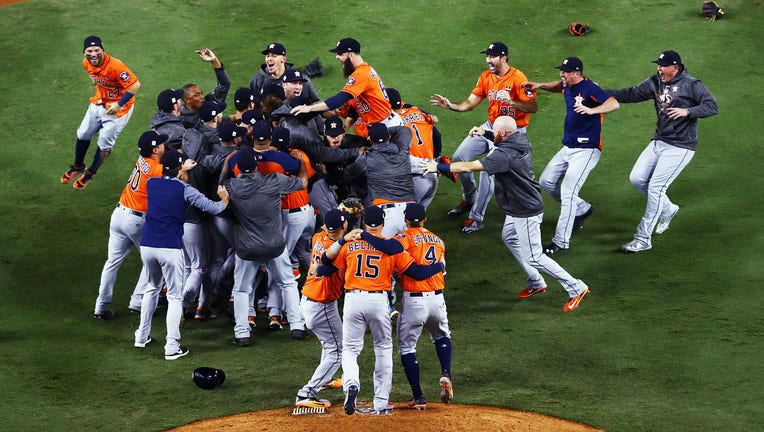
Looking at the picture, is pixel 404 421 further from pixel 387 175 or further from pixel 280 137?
pixel 280 137

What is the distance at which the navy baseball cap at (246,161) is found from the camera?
9852 mm

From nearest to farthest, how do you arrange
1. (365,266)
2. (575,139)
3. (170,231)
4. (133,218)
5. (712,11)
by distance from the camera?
(365,266) → (170,231) → (133,218) → (575,139) → (712,11)

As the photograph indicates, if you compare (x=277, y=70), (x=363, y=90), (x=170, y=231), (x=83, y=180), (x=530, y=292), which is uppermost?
(x=363, y=90)

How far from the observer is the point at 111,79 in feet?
42.2

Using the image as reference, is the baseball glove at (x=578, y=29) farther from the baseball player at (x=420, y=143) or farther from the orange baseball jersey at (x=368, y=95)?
the orange baseball jersey at (x=368, y=95)

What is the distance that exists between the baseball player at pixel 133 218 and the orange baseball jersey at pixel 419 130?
2.68 meters

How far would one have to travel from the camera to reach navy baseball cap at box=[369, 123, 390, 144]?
10602 millimetres

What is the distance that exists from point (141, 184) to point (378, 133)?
2.26 metres

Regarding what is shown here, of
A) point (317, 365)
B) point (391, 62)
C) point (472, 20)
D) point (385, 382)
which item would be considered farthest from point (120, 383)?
point (472, 20)

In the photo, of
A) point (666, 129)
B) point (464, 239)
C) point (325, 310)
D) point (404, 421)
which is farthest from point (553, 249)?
point (404, 421)

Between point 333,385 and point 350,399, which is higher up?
point 350,399

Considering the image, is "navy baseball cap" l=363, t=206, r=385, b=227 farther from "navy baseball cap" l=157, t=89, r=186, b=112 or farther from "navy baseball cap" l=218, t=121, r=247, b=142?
"navy baseball cap" l=157, t=89, r=186, b=112

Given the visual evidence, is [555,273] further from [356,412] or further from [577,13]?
[577,13]

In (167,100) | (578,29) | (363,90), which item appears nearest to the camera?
(167,100)
